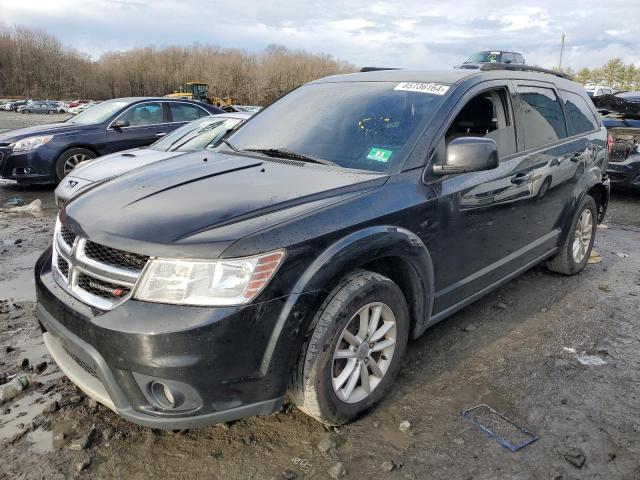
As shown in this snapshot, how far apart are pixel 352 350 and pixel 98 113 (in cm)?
838

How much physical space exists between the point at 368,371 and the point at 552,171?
7.79 ft

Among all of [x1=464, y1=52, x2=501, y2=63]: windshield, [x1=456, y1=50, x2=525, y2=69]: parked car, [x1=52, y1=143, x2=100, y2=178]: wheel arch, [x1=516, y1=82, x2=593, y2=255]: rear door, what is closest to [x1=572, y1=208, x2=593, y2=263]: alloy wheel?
[x1=516, y1=82, x2=593, y2=255]: rear door

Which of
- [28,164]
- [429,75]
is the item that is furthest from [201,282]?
[28,164]

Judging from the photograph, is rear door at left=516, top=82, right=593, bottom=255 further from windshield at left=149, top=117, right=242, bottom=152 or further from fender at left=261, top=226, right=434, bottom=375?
windshield at left=149, top=117, right=242, bottom=152

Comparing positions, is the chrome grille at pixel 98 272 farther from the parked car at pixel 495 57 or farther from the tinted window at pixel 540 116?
the parked car at pixel 495 57

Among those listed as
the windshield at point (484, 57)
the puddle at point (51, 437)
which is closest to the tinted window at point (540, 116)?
the puddle at point (51, 437)

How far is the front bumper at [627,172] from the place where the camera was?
8055mm

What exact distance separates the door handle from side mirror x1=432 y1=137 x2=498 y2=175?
0.76 metres

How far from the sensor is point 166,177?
2785 mm

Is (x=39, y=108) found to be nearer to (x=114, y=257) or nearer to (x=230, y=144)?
(x=230, y=144)

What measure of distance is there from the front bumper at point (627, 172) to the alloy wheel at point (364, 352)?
7.17 m

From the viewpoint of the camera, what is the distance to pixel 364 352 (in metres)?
2.59

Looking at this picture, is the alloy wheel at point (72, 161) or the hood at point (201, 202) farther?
the alloy wheel at point (72, 161)

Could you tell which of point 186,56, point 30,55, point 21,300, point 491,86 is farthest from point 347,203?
point 186,56
